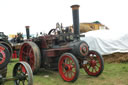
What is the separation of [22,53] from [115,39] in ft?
14.0

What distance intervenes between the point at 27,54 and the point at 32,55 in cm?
31

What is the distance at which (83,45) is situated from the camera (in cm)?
426

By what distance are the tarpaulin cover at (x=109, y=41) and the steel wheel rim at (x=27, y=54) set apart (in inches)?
143

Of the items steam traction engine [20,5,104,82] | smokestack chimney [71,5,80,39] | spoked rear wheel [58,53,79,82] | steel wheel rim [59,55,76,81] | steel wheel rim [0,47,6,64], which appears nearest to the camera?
steel wheel rim [0,47,6,64]

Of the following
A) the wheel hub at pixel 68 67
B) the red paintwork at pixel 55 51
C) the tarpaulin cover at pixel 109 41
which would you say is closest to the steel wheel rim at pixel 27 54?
the red paintwork at pixel 55 51

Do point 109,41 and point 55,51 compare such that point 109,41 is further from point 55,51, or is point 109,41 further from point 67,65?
point 67,65

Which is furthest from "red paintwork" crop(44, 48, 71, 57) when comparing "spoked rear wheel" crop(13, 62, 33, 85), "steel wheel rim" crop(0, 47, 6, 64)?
"steel wheel rim" crop(0, 47, 6, 64)

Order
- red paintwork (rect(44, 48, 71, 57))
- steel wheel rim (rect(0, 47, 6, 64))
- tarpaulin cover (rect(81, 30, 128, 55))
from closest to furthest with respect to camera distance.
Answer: steel wheel rim (rect(0, 47, 6, 64)) < red paintwork (rect(44, 48, 71, 57)) < tarpaulin cover (rect(81, 30, 128, 55))

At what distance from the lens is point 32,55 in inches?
192

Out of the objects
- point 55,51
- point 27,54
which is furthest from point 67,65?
point 27,54

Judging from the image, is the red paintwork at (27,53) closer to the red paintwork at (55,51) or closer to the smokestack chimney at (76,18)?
the red paintwork at (55,51)

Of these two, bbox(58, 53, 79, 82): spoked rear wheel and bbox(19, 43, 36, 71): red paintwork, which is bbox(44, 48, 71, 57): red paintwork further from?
bbox(19, 43, 36, 71): red paintwork

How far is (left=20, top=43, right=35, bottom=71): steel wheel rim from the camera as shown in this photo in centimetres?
488

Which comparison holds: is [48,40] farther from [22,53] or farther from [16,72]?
[16,72]
